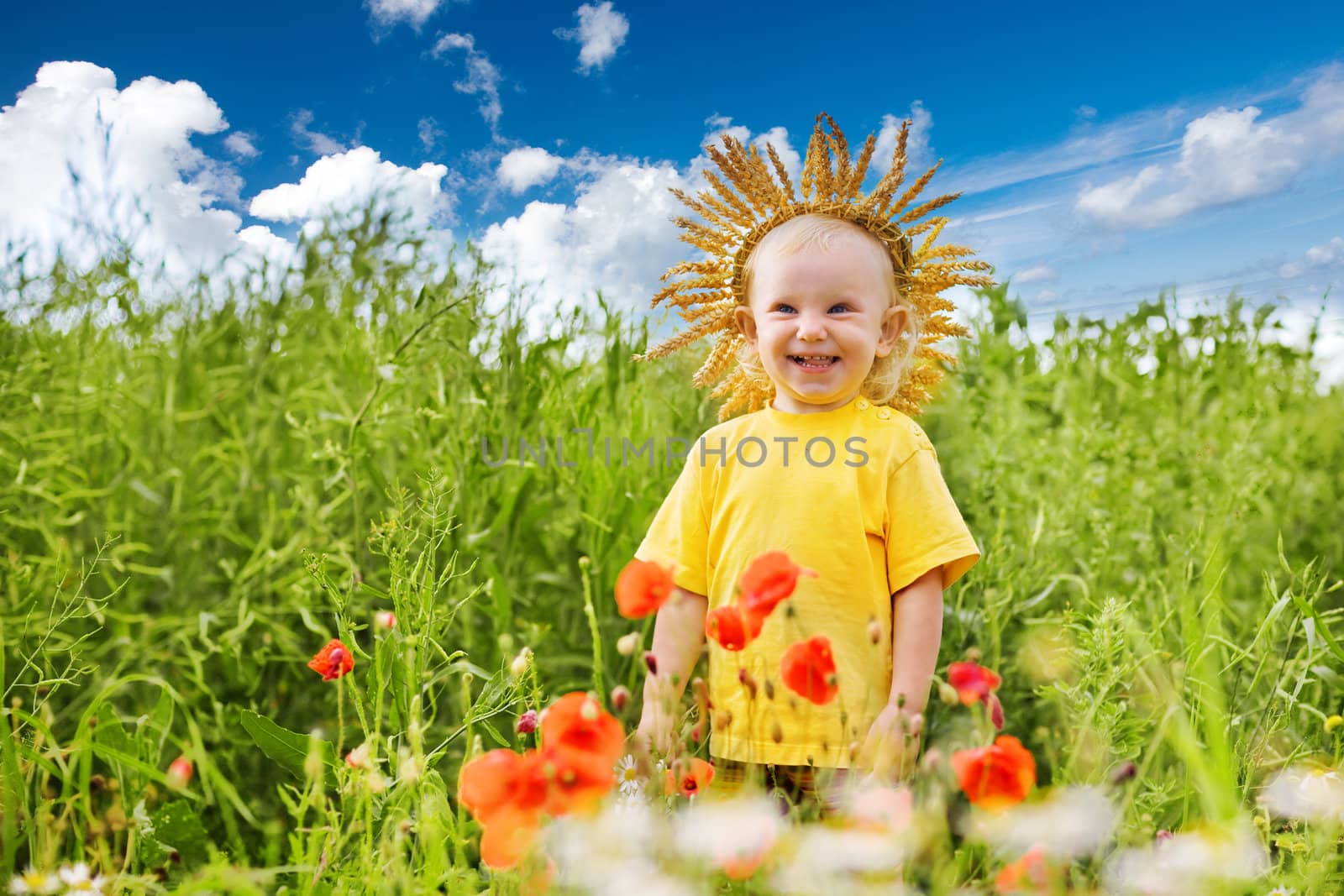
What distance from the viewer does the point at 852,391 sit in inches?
65.8

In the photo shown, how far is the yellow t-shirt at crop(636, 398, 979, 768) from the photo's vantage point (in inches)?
59.6

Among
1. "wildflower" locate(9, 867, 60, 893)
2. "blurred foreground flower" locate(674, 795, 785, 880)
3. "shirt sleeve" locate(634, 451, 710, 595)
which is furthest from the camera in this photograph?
"shirt sleeve" locate(634, 451, 710, 595)

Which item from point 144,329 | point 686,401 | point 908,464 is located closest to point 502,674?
point 908,464

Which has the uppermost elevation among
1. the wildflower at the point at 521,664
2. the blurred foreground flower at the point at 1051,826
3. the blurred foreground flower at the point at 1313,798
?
the wildflower at the point at 521,664

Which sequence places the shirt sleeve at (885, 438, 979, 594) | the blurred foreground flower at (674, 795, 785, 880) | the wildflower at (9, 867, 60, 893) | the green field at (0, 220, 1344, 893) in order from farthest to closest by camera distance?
the shirt sleeve at (885, 438, 979, 594) → the green field at (0, 220, 1344, 893) → the wildflower at (9, 867, 60, 893) → the blurred foreground flower at (674, 795, 785, 880)

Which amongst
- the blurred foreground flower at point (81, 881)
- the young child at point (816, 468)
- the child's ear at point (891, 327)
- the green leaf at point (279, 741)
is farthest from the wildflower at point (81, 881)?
the child's ear at point (891, 327)

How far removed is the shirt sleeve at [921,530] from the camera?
1544 millimetres

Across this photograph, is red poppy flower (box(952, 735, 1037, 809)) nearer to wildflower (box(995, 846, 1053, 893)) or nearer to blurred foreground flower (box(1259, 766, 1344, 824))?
wildflower (box(995, 846, 1053, 893))

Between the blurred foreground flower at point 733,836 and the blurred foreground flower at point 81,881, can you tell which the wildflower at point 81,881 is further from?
the blurred foreground flower at point 733,836

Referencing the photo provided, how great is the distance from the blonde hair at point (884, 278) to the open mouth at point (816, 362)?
0.48ft

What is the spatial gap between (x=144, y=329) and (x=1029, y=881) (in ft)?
9.08

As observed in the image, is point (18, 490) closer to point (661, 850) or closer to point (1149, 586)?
point (661, 850)

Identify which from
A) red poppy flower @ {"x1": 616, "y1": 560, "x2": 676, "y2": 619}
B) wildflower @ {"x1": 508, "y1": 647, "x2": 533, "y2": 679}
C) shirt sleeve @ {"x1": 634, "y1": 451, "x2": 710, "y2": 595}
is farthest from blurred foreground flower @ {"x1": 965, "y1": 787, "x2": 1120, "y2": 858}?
→ shirt sleeve @ {"x1": 634, "y1": 451, "x2": 710, "y2": 595}

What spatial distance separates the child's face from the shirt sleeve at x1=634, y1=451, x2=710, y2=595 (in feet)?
0.72
